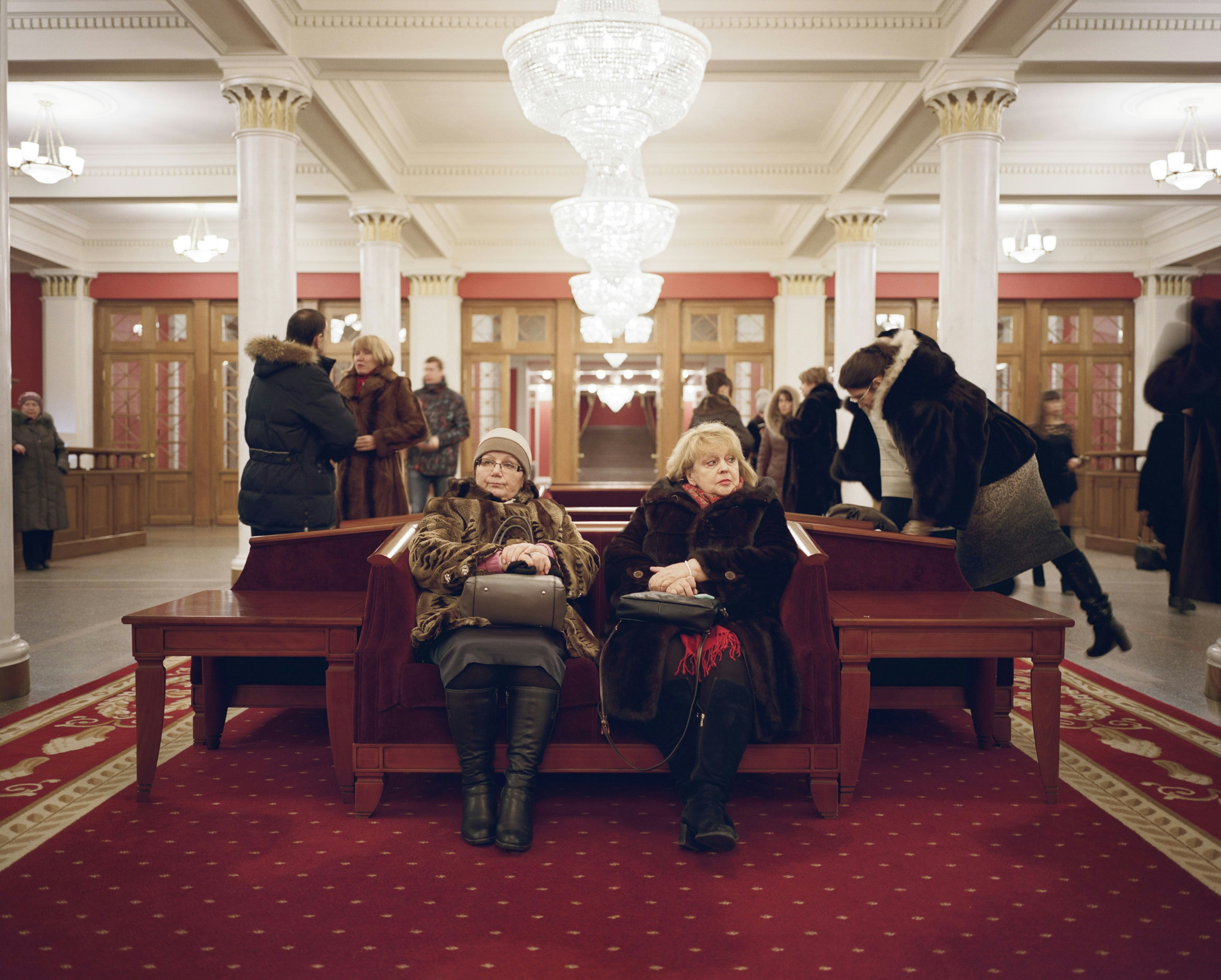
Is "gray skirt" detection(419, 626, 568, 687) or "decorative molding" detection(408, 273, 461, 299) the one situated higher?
"decorative molding" detection(408, 273, 461, 299)

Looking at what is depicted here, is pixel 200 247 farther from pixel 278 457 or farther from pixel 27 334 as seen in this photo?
pixel 278 457

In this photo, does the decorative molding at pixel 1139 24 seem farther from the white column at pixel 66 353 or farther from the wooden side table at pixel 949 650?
the white column at pixel 66 353

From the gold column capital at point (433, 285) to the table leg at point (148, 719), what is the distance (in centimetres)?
1216

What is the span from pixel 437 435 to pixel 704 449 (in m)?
5.00

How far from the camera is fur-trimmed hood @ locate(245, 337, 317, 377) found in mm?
4180

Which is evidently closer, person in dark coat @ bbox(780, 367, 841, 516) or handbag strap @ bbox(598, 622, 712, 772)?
handbag strap @ bbox(598, 622, 712, 772)

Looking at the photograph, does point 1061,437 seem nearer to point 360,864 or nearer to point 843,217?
point 843,217

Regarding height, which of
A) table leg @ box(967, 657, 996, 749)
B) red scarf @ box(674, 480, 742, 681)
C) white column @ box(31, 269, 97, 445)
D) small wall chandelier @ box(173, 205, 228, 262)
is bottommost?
table leg @ box(967, 657, 996, 749)

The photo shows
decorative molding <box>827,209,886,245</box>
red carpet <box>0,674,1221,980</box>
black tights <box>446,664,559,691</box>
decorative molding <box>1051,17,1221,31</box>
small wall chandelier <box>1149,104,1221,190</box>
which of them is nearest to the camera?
red carpet <box>0,674,1221,980</box>

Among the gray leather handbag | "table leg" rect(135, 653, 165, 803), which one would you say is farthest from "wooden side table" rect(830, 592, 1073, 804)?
"table leg" rect(135, 653, 165, 803)

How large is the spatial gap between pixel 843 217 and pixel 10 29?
7860 millimetres

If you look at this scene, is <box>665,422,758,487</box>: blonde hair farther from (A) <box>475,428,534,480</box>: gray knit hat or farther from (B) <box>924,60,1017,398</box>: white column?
(B) <box>924,60,1017,398</box>: white column

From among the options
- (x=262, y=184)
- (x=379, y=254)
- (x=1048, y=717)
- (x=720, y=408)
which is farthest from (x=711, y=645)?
(x=379, y=254)

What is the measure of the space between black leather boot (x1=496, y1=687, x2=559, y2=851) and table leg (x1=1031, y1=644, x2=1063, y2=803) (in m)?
1.46
